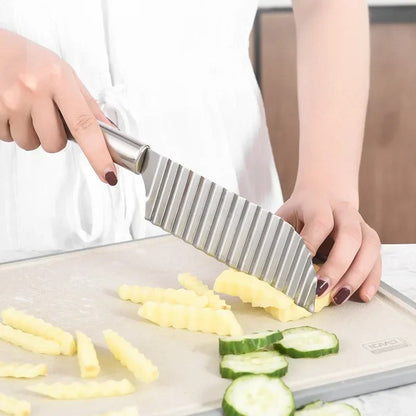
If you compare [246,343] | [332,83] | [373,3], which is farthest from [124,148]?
[373,3]

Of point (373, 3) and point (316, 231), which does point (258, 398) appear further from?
point (373, 3)

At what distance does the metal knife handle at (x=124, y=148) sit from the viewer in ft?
4.41

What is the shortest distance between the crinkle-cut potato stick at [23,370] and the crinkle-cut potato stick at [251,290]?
35 cm

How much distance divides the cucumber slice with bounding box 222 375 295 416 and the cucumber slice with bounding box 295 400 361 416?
0.04m

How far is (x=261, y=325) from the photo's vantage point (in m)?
1.40

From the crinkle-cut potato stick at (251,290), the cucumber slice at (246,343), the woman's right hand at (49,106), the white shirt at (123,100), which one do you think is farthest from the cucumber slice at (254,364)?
the white shirt at (123,100)

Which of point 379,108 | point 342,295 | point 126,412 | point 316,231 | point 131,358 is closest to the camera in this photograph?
point 126,412

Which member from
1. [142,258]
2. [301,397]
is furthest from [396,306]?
[142,258]

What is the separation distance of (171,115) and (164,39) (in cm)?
17

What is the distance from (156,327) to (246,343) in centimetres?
20

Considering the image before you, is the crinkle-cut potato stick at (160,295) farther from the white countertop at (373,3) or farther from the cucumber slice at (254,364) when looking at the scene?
the white countertop at (373,3)

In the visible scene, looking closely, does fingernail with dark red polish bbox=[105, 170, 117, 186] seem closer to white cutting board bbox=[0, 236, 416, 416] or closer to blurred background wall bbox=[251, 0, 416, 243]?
white cutting board bbox=[0, 236, 416, 416]

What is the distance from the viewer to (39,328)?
1336 millimetres

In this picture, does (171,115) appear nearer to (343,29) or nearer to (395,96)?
(343,29)
